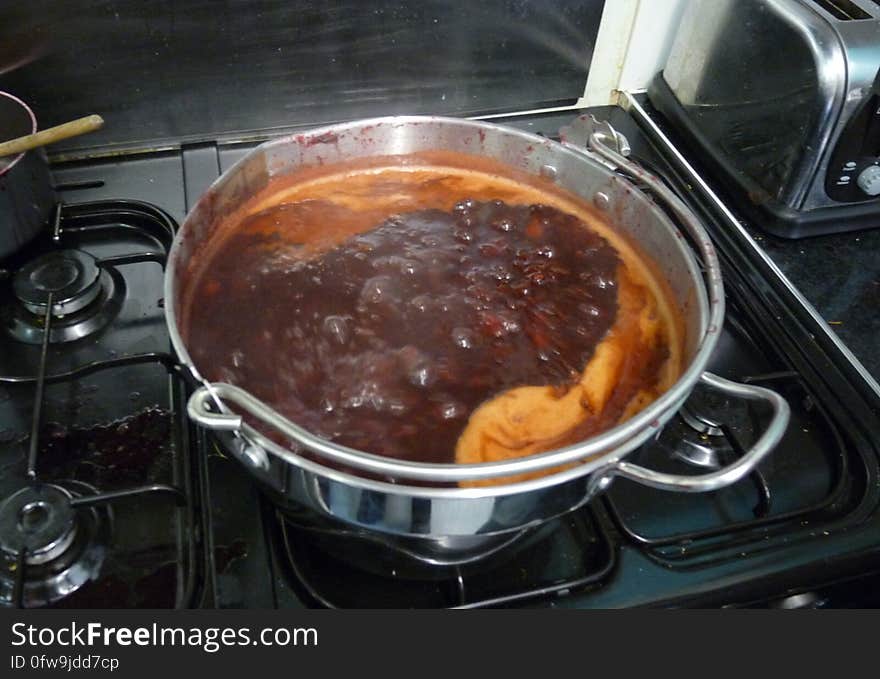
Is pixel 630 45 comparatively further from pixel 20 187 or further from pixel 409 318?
pixel 20 187

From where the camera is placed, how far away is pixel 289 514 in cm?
75

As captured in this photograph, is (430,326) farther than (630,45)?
No

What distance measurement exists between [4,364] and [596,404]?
0.76 meters

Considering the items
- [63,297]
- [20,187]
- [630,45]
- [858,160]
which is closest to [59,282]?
[63,297]

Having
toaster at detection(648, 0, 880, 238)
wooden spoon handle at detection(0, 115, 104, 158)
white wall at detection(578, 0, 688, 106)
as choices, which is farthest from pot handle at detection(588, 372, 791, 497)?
white wall at detection(578, 0, 688, 106)

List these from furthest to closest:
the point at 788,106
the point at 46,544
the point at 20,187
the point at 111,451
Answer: the point at 788,106
the point at 20,187
the point at 111,451
the point at 46,544

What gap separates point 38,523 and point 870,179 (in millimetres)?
1249

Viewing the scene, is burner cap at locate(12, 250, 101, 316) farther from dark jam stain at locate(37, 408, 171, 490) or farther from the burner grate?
dark jam stain at locate(37, 408, 171, 490)

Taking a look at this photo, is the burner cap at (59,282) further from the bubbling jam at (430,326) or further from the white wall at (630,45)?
the white wall at (630,45)

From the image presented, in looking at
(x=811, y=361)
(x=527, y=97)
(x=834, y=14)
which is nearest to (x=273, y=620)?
(x=811, y=361)

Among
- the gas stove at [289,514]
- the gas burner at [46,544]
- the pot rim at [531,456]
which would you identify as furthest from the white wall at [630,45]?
the gas burner at [46,544]

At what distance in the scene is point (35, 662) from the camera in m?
0.68

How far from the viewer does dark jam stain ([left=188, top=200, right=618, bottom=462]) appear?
30.4 inches

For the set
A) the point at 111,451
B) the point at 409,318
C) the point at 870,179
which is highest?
the point at 870,179
